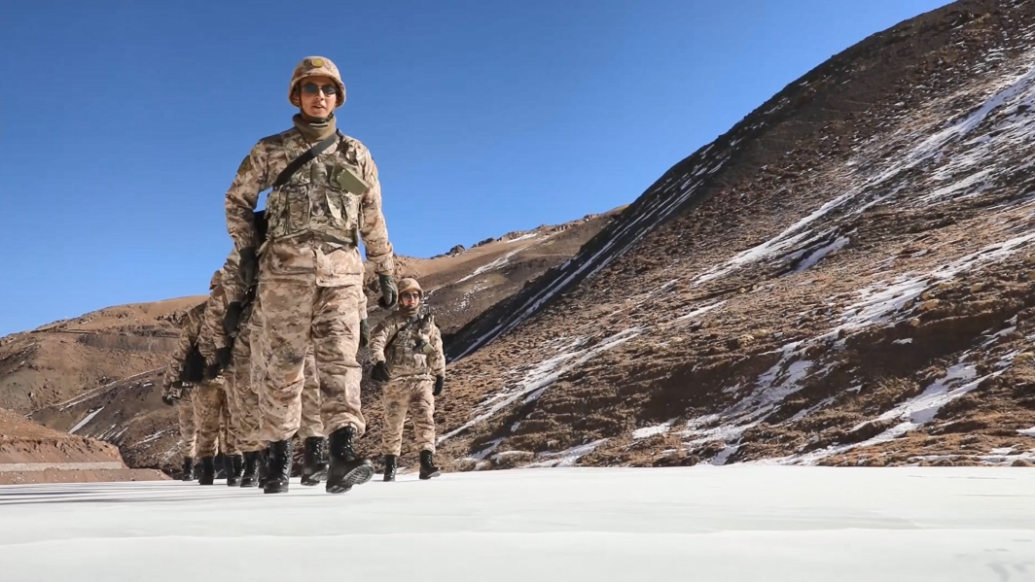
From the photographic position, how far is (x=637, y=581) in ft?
5.26

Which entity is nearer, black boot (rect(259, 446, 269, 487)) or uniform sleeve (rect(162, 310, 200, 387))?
black boot (rect(259, 446, 269, 487))

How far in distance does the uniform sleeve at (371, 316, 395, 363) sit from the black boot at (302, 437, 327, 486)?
2.96 meters

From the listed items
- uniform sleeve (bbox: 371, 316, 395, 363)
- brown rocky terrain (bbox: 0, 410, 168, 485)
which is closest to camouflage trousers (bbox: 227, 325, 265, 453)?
uniform sleeve (bbox: 371, 316, 395, 363)

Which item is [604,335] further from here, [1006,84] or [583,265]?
[1006,84]

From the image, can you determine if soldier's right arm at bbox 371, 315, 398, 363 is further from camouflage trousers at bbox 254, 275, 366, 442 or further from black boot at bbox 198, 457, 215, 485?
camouflage trousers at bbox 254, 275, 366, 442

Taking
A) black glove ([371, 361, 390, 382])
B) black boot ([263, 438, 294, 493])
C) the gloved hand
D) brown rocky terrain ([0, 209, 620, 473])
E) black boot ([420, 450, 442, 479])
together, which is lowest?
black boot ([420, 450, 442, 479])

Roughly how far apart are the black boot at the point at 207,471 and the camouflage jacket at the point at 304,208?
5621 millimetres

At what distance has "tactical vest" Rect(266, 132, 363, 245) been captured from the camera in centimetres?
510

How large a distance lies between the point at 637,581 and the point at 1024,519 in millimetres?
1906

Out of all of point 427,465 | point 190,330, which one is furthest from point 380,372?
point 190,330

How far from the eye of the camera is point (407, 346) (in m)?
8.74

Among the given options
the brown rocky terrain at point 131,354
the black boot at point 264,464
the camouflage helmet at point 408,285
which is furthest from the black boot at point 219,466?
the brown rocky terrain at point 131,354

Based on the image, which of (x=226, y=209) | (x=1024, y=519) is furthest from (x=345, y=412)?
(x=1024, y=519)

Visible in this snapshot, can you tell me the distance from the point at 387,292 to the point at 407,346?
10.4ft
